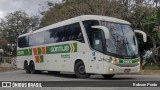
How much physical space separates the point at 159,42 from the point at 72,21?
1958cm

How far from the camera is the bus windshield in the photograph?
19438 millimetres

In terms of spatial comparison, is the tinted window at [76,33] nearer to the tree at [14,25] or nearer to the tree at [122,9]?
the tree at [122,9]

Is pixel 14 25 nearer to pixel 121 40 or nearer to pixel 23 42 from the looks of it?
pixel 23 42

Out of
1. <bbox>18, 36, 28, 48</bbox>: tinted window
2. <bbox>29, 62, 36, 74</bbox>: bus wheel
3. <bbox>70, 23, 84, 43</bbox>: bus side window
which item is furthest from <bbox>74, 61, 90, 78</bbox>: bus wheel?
<bbox>18, 36, 28, 48</bbox>: tinted window

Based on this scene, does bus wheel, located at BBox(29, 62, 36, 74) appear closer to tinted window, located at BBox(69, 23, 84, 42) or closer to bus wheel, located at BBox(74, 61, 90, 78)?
tinted window, located at BBox(69, 23, 84, 42)

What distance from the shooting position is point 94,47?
65.6ft

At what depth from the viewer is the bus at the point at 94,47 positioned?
1931 cm

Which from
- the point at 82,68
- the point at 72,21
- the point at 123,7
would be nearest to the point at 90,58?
the point at 82,68

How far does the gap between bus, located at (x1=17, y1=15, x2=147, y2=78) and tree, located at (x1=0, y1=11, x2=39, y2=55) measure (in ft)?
202

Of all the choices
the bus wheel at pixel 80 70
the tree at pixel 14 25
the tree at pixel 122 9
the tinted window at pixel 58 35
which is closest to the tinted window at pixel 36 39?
the tinted window at pixel 58 35

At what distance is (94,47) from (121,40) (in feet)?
5.08

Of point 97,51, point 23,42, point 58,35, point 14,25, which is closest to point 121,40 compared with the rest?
point 97,51

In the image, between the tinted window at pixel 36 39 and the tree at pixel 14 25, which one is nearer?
the tinted window at pixel 36 39

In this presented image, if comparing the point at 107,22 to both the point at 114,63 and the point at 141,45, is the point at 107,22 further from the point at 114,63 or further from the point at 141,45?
the point at 141,45
